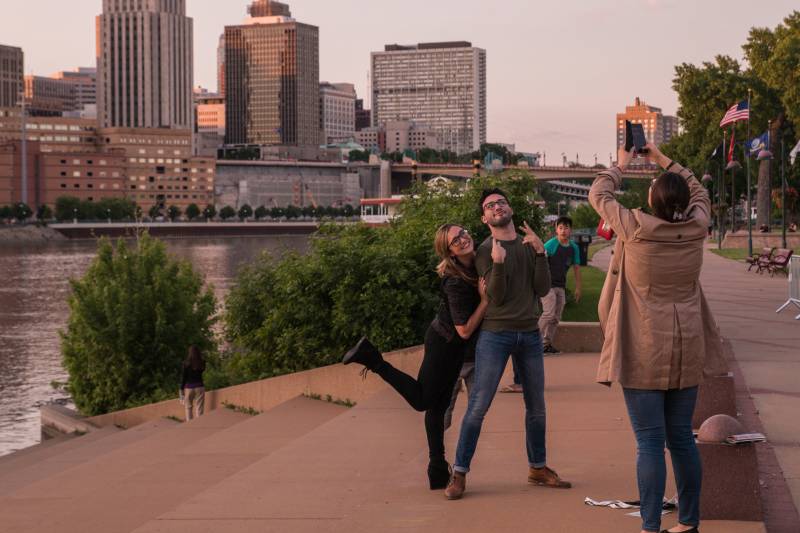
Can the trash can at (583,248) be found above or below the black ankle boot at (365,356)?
below

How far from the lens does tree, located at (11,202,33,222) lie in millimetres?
181750

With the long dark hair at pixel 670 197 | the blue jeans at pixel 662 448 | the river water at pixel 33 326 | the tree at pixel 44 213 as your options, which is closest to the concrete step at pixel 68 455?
the river water at pixel 33 326

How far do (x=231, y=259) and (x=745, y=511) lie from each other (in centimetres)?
10672

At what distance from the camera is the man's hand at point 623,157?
20.2ft

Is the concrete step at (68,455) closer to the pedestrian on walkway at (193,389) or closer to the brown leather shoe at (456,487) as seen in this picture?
the pedestrian on walkway at (193,389)

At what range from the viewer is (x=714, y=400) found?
8297 mm

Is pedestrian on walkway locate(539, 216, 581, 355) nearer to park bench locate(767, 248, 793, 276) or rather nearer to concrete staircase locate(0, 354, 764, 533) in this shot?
concrete staircase locate(0, 354, 764, 533)

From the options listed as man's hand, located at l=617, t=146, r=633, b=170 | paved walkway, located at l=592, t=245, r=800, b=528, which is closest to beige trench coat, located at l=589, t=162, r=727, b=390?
man's hand, located at l=617, t=146, r=633, b=170

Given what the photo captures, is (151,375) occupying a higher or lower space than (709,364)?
lower

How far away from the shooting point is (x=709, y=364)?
602 cm

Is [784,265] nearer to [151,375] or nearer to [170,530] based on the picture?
[151,375]

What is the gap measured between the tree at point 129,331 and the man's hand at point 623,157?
17609 mm

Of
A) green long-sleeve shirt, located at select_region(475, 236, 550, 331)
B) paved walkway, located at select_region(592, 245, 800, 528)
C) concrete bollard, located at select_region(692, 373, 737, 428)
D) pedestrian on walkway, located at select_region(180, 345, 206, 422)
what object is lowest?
pedestrian on walkway, located at select_region(180, 345, 206, 422)

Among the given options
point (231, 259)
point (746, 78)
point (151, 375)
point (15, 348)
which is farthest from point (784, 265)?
point (231, 259)
